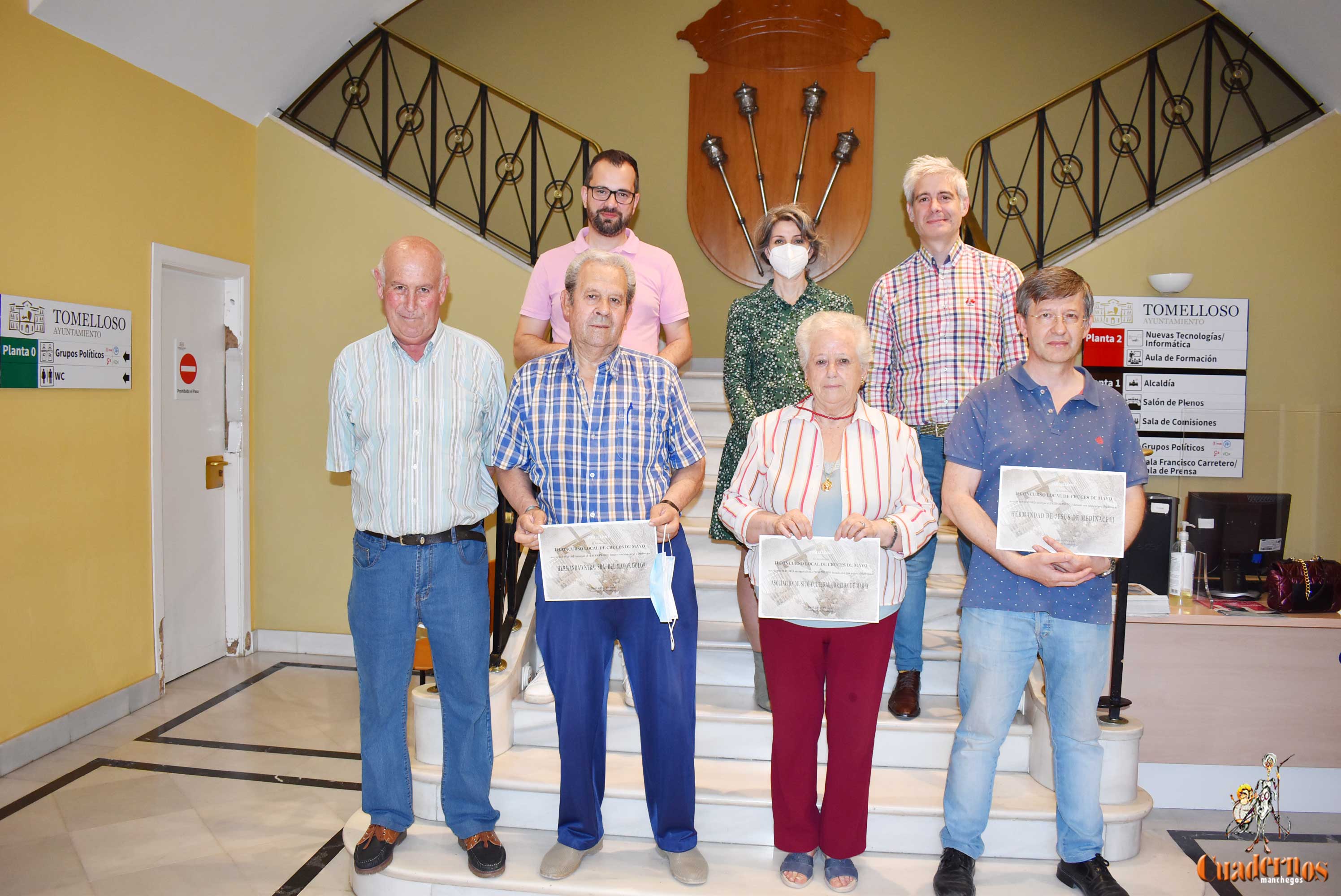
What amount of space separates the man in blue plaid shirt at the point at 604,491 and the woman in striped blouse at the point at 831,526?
0.20m

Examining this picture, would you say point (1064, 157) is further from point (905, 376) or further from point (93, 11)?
point (93, 11)

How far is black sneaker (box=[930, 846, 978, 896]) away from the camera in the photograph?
7.25 feet

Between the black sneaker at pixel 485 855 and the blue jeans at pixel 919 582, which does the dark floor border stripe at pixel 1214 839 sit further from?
the black sneaker at pixel 485 855

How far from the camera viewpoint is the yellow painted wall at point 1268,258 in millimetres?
4422

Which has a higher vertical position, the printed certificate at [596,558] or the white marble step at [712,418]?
the white marble step at [712,418]

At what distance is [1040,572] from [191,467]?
422 cm

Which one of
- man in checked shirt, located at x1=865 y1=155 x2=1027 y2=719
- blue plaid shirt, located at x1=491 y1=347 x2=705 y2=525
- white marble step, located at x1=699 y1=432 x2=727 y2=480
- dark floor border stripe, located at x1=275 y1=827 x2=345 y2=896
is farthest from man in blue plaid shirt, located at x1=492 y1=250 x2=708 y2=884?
white marble step, located at x1=699 y1=432 x2=727 y2=480

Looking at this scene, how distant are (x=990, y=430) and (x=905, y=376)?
1.88ft

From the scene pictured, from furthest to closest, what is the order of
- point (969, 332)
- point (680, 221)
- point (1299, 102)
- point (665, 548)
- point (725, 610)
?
1. point (680, 221)
2. point (1299, 102)
3. point (725, 610)
4. point (969, 332)
5. point (665, 548)

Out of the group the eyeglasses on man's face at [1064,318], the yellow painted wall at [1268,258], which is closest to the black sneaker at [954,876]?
the eyeglasses on man's face at [1064,318]

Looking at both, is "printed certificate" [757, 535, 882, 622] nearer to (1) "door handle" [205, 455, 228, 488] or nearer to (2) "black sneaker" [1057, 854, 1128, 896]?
(2) "black sneaker" [1057, 854, 1128, 896]

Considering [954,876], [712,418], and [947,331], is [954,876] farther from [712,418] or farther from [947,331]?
A: [712,418]

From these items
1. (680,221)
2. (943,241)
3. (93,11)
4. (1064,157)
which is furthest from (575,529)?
(1064,157)

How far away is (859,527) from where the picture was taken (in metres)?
1.97
